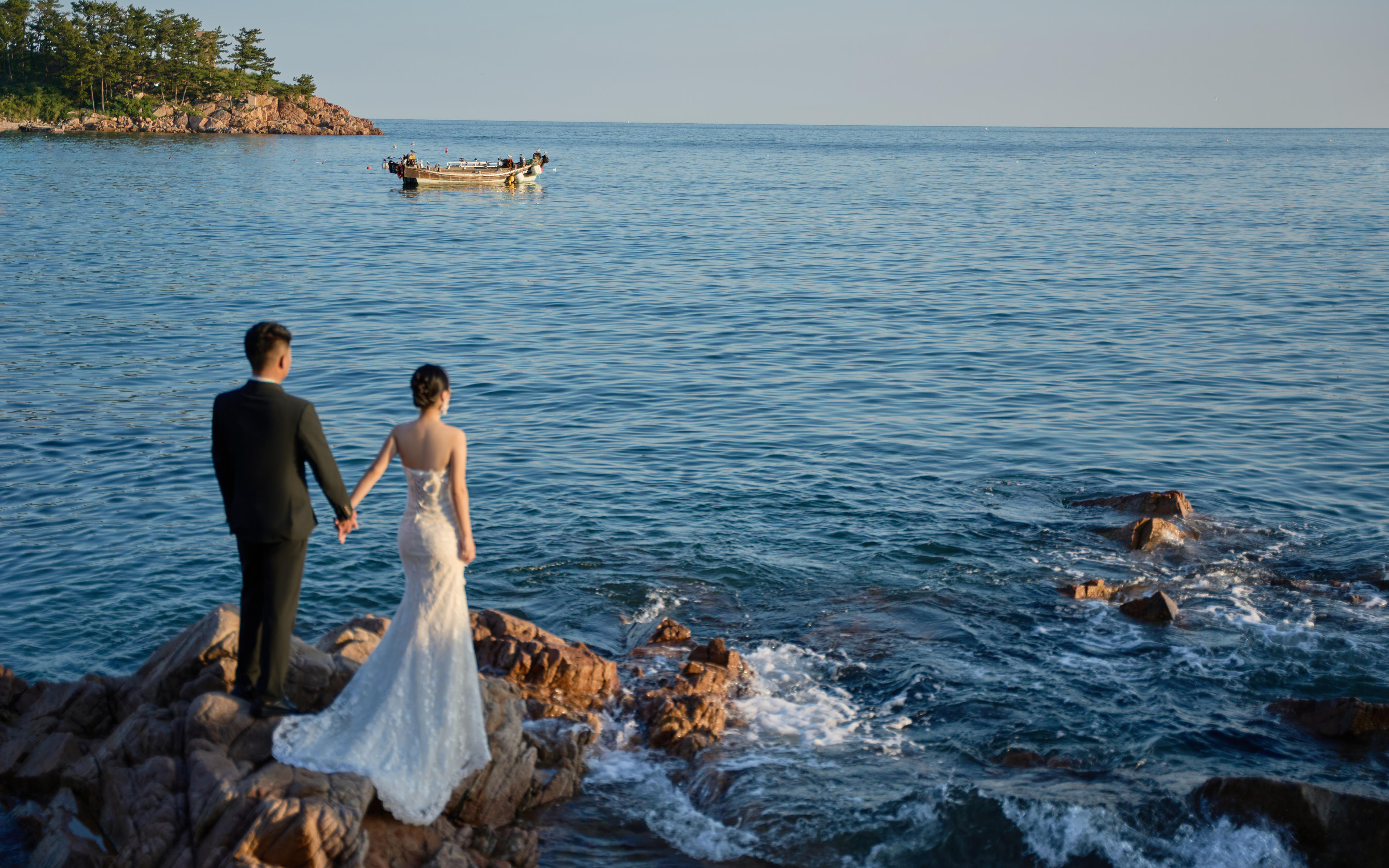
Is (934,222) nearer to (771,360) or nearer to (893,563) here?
(771,360)

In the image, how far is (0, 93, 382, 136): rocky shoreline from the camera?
4555 inches

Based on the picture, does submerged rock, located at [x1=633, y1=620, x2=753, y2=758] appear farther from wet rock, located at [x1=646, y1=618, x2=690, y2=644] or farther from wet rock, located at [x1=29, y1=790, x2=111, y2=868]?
wet rock, located at [x1=29, y1=790, x2=111, y2=868]

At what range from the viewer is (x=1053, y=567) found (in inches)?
484

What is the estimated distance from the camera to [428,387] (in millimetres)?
5957

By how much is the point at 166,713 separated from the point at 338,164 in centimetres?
9920

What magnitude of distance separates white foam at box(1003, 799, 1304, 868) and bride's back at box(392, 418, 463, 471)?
4703 mm

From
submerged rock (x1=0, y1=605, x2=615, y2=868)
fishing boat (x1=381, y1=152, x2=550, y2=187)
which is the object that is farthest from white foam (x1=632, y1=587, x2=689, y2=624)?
fishing boat (x1=381, y1=152, x2=550, y2=187)

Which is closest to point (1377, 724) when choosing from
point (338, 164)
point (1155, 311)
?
point (1155, 311)

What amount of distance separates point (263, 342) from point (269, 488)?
0.85 meters

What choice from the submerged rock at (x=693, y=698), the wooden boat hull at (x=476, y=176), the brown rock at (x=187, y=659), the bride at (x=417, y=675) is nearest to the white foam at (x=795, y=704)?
the submerged rock at (x=693, y=698)

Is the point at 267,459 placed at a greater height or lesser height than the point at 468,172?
lesser

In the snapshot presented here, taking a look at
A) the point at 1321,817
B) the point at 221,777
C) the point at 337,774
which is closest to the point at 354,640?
the point at 337,774

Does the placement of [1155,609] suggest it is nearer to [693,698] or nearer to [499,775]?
[693,698]

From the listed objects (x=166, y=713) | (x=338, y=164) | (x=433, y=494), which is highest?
(x=338, y=164)
